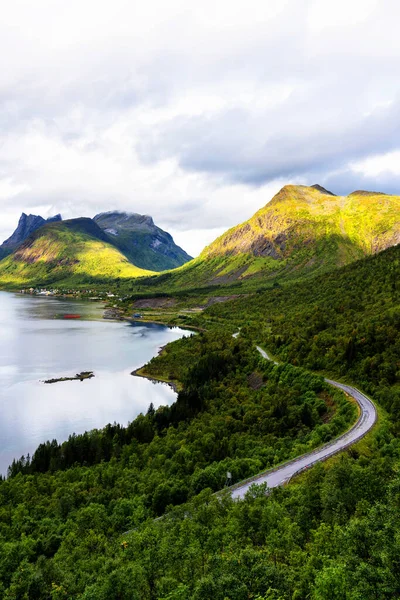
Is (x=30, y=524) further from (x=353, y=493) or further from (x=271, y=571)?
(x=353, y=493)

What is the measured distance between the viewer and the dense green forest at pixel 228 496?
29.4 m

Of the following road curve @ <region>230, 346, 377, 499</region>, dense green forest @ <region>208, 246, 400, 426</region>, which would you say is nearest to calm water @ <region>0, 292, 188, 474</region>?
dense green forest @ <region>208, 246, 400, 426</region>

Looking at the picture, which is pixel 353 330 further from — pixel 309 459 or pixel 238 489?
pixel 238 489

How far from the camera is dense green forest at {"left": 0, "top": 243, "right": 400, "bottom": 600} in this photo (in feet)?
96.4

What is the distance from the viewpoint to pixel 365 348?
9881 cm

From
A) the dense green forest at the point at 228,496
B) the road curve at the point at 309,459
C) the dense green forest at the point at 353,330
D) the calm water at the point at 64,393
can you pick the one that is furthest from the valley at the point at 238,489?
the calm water at the point at 64,393

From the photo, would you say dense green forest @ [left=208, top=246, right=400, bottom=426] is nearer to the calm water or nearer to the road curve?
the road curve

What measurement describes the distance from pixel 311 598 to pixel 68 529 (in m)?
36.0

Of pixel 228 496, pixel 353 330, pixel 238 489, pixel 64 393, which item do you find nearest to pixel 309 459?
pixel 238 489

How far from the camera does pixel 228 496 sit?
46.4 metres

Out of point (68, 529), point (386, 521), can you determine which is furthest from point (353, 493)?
point (68, 529)

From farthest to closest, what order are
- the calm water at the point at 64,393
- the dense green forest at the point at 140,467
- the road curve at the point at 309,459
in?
the calm water at the point at 64,393, the road curve at the point at 309,459, the dense green forest at the point at 140,467

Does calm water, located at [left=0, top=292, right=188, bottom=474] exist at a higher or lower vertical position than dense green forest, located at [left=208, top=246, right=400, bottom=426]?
lower

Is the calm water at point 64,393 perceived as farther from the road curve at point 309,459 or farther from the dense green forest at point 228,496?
the road curve at point 309,459
